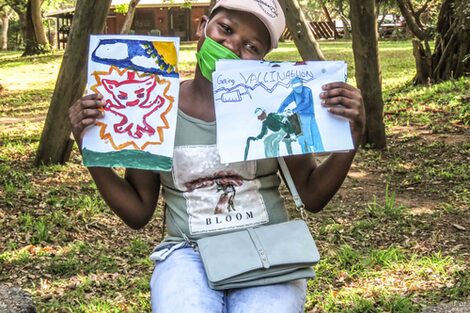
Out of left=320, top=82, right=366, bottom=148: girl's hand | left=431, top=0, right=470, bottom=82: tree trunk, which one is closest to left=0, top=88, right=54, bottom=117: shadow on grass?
left=431, top=0, right=470, bottom=82: tree trunk

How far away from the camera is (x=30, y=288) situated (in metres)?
4.28

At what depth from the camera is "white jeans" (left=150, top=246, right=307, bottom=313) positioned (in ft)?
7.02

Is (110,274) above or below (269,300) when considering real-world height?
below

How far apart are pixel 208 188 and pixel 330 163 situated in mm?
415

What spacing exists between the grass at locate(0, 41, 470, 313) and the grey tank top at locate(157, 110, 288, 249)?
1.70m

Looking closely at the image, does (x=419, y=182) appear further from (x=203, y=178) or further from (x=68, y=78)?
(x=203, y=178)

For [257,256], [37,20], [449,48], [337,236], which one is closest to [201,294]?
[257,256]

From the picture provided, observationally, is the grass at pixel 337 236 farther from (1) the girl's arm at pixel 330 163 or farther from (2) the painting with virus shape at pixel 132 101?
(2) the painting with virus shape at pixel 132 101

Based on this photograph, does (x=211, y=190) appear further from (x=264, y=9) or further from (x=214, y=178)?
(x=264, y=9)

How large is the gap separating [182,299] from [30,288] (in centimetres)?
242

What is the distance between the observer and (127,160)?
2252 millimetres

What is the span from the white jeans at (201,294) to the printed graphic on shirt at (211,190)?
130 mm

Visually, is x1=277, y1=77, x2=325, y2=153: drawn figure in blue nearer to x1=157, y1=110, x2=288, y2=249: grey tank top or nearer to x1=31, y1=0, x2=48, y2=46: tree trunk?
→ x1=157, y1=110, x2=288, y2=249: grey tank top

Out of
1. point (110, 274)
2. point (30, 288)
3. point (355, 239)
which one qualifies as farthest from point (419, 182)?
point (30, 288)
